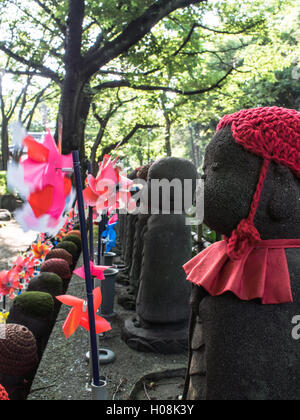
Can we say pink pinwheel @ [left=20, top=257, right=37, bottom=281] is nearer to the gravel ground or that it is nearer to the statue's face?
the gravel ground

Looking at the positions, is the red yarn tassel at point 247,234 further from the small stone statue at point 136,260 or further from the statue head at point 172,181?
the small stone statue at point 136,260

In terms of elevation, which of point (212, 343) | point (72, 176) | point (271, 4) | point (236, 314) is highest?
point (271, 4)

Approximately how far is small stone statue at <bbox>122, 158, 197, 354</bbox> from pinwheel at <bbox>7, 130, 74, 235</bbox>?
239 centimetres

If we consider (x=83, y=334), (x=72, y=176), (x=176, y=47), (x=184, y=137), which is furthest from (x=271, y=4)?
(x=184, y=137)

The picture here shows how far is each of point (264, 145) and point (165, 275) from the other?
246 cm

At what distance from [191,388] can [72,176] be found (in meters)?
1.20

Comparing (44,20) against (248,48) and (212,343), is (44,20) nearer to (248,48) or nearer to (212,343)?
(248,48)

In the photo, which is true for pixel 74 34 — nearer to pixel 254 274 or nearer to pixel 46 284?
pixel 46 284

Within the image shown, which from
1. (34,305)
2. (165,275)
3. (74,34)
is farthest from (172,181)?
(74,34)

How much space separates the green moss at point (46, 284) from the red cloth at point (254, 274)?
316 cm

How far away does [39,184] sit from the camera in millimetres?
1552

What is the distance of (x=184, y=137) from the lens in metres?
34.9

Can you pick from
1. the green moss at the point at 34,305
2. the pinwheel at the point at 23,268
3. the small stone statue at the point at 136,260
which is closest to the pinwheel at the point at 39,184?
the green moss at the point at 34,305

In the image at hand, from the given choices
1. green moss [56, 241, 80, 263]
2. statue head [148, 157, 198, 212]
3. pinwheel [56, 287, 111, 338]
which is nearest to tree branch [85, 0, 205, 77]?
green moss [56, 241, 80, 263]
